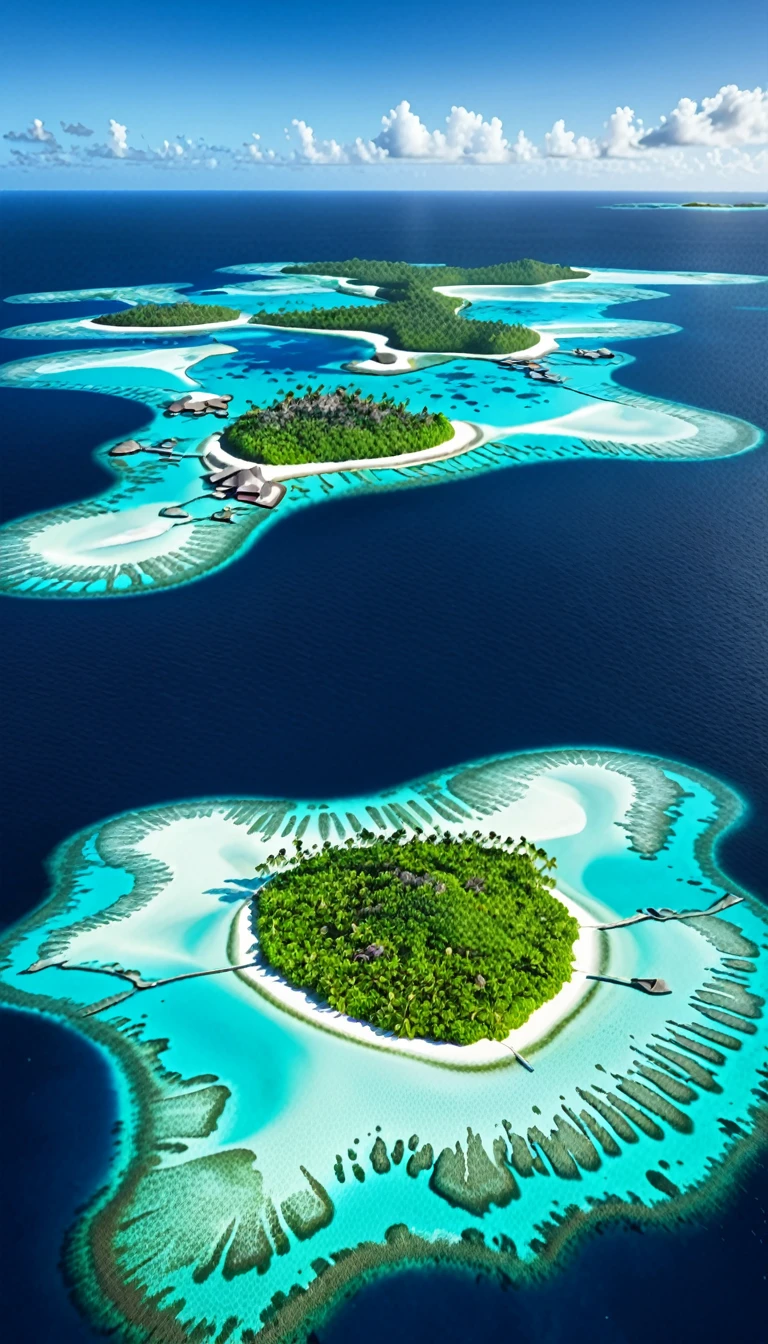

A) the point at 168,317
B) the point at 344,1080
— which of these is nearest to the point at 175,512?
the point at 344,1080

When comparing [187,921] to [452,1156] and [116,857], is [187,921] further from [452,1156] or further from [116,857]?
[452,1156]

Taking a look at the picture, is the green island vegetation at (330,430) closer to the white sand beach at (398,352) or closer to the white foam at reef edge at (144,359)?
the white sand beach at (398,352)

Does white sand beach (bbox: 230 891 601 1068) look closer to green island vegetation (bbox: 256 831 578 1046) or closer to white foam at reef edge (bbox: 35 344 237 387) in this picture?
green island vegetation (bbox: 256 831 578 1046)

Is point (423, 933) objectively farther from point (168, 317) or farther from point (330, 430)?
point (168, 317)

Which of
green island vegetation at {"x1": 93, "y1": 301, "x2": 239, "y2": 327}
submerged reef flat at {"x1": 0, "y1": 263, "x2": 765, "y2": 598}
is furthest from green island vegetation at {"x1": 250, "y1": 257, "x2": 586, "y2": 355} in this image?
green island vegetation at {"x1": 93, "y1": 301, "x2": 239, "y2": 327}

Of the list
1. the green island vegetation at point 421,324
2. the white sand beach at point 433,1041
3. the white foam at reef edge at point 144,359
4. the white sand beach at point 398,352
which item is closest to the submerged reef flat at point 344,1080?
the white sand beach at point 433,1041

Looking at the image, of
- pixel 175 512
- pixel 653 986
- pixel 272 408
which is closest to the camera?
pixel 653 986
